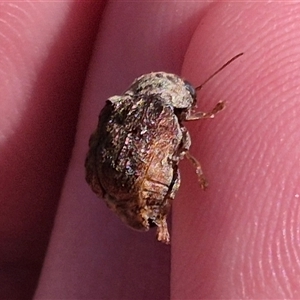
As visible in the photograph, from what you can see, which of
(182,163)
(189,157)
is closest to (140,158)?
(189,157)

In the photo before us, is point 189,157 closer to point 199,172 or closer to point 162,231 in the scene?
point 199,172

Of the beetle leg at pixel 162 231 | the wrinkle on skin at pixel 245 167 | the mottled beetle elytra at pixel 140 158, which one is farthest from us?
the beetle leg at pixel 162 231

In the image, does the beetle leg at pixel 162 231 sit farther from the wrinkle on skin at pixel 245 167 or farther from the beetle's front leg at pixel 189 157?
the beetle's front leg at pixel 189 157

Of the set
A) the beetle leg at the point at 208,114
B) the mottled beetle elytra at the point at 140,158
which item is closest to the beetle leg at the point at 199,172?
the mottled beetle elytra at the point at 140,158

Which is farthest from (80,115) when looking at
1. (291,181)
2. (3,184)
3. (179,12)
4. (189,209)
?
(291,181)

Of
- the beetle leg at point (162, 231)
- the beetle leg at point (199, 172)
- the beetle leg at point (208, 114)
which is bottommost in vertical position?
the beetle leg at point (162, 231)

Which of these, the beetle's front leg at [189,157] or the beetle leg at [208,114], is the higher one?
the beetle leg at [208,114]
